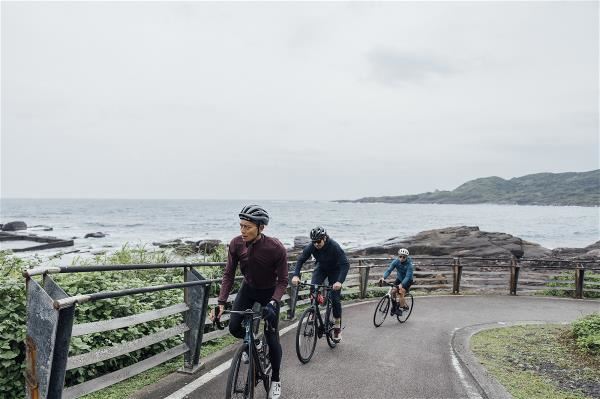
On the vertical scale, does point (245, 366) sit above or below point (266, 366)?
above

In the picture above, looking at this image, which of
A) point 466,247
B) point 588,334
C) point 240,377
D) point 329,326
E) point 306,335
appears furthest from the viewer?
point 466,247

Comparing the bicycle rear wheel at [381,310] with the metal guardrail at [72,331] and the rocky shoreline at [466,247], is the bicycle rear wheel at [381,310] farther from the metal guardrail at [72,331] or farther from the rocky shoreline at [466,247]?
the rocky shoreline at [466,247]

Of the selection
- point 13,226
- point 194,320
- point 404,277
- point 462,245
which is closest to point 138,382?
point 194,320

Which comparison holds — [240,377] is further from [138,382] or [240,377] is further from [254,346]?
[138,382]

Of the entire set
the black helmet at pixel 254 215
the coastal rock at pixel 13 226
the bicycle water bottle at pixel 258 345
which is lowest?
the coastal rock at pixel 13 226

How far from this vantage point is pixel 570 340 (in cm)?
937

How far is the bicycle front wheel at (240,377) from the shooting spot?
4.52 m

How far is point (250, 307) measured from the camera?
546 centimetres

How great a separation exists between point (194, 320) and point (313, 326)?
2.16 m

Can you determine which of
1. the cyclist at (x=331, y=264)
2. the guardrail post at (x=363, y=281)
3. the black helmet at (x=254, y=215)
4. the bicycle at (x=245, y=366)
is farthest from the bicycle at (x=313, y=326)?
the guardrail post at (x=363, y=281)

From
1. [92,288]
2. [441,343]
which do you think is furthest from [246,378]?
[441,343]

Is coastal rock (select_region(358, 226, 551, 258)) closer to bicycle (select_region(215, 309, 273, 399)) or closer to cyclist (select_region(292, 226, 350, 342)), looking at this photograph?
cyclist (select_region(292, 226, 350, 342))

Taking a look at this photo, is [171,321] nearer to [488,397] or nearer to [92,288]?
[92,288]

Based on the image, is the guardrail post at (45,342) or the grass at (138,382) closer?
the guardrail post at (45,342)
